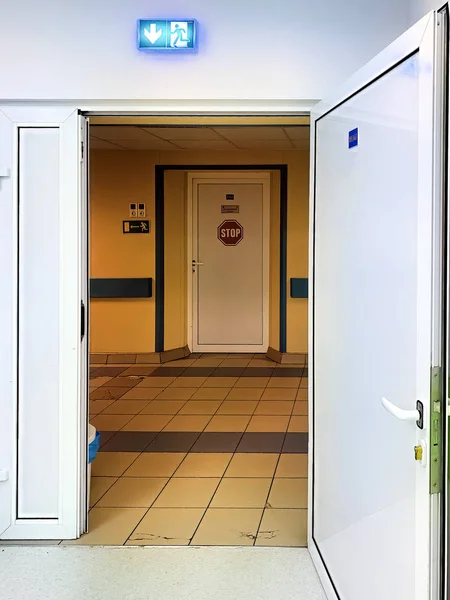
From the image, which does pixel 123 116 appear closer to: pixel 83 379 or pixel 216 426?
pixel 83 379

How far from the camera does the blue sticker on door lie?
2406 mm

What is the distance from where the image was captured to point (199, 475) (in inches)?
174

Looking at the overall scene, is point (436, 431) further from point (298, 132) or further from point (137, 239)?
point (137, 239)

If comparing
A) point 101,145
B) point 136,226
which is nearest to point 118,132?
point 101,145

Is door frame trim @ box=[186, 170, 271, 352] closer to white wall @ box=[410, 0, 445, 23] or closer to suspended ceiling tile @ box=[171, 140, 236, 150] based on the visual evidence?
suspended ceiling tile @ box=[171, 140, 236, 150]

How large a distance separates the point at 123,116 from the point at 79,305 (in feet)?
3.16

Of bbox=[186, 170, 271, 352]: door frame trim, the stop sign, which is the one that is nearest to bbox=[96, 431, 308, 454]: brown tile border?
bbox=[186, 170, 271, 352]: door frame trim

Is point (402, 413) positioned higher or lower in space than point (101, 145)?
lower

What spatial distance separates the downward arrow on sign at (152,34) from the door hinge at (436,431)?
2193 mm

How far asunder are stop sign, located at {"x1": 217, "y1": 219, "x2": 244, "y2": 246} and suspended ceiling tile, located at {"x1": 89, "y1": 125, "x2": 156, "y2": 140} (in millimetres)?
2073

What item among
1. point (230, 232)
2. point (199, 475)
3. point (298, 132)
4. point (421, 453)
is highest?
point (298, 132)

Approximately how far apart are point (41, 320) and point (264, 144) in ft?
17.2

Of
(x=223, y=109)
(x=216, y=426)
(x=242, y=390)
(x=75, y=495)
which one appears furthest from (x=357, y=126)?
(x=242, y=390)

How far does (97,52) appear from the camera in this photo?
3213 millimetres
